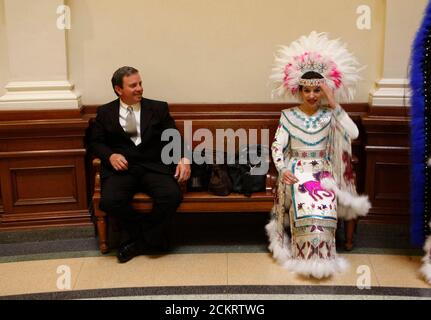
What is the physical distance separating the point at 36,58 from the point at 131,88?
88 centimetres

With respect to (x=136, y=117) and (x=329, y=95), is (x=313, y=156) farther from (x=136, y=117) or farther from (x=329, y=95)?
(x=136, y=117)

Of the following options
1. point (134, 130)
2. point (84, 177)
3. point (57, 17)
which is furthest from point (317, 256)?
point (57, 17)

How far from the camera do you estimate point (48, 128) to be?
4.44 meters

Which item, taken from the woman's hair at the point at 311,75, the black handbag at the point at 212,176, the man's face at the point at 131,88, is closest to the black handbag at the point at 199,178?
the black handbag at the point at 212,176

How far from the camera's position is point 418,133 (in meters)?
3.77

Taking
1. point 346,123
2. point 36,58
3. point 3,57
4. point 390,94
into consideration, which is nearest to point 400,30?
point 390,94

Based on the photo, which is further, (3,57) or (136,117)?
(3,57)

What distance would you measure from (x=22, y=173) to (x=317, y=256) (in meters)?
2.36

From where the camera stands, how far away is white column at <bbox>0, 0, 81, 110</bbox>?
4.36 meters

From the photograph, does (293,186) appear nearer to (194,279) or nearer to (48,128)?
(194,279)
